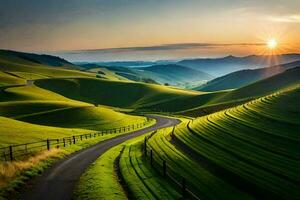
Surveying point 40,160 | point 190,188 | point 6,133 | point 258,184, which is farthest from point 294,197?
point 6,133

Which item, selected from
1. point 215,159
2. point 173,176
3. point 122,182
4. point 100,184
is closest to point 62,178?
point 100,184

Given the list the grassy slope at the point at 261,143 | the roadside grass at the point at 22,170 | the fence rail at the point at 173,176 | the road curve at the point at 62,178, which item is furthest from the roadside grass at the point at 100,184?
the grassy slope at the point at 261,143

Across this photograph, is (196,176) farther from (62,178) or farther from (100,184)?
(62,178)

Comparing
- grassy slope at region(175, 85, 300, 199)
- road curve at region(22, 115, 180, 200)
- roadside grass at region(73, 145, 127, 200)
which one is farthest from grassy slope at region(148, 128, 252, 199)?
road curve at region(22, 115, 180, 200)

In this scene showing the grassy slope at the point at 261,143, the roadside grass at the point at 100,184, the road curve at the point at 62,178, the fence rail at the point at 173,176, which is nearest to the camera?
the roadside grass at the point at 100,184

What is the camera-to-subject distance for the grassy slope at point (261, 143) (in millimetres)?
32062

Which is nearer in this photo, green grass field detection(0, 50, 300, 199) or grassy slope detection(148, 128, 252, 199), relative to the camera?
green grass field detection(0, 50, 300, 199)

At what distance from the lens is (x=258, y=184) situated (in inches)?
1225

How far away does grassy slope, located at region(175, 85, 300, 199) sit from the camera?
32.1 m

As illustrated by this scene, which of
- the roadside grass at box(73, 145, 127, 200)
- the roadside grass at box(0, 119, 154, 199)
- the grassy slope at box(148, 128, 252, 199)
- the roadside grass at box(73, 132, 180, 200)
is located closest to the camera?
the roadside grass at box(73, 145, 127, 200)

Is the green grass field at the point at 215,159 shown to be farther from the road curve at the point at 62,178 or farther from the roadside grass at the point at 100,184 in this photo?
Answer: the road curve at the point at 62,178

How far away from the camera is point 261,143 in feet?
137

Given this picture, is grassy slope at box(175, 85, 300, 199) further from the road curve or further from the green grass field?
the road curve

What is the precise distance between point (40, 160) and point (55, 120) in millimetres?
53865
